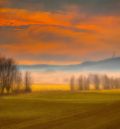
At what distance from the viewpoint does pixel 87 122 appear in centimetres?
1920

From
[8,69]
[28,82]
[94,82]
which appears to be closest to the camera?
[28,82]

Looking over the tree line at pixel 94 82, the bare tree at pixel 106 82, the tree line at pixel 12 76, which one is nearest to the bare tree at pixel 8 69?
the tree line at pixel 12 76

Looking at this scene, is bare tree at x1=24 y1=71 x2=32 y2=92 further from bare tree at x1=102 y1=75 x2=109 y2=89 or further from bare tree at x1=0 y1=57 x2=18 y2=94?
bare tree at x1=102 y1=75 x2=109 y2=89

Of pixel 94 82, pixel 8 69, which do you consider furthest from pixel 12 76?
pixel 94 82

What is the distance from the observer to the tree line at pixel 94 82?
2405 inches

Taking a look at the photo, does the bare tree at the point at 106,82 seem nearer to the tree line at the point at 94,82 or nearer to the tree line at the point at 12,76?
the tree line at the point at 94,82

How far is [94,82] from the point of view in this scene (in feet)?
211

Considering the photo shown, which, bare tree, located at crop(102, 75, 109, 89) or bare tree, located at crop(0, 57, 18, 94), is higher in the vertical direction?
bare tree, located at crop(0, 57, 18, 94)

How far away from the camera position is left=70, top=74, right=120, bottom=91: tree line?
61088 millimetres

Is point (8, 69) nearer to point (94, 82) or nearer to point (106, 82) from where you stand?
point (94, 82)

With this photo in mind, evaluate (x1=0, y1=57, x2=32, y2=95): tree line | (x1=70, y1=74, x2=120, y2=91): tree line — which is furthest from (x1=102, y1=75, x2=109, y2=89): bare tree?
(x1=0, y1=57, x2=32, y2=95): tree line

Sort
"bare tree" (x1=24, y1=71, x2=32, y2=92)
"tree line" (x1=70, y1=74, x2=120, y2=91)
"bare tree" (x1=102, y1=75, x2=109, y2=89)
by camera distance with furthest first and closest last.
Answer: "bare tree" (x1=102, y1=75, x2=109, y2=89) < "tree line" (x1=70, y1=74, x2=120, y2=91) < "bare tree" (x1=24, y1=71, x2=32, y2=92)

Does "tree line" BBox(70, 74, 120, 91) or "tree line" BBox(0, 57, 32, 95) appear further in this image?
"tree line" BBox(70, 74, 120, 91)

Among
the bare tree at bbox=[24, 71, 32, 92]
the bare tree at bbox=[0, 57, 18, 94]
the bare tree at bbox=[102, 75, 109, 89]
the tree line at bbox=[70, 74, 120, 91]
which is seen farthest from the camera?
the bare tree at bbox=[102, 75, 109, 89]
